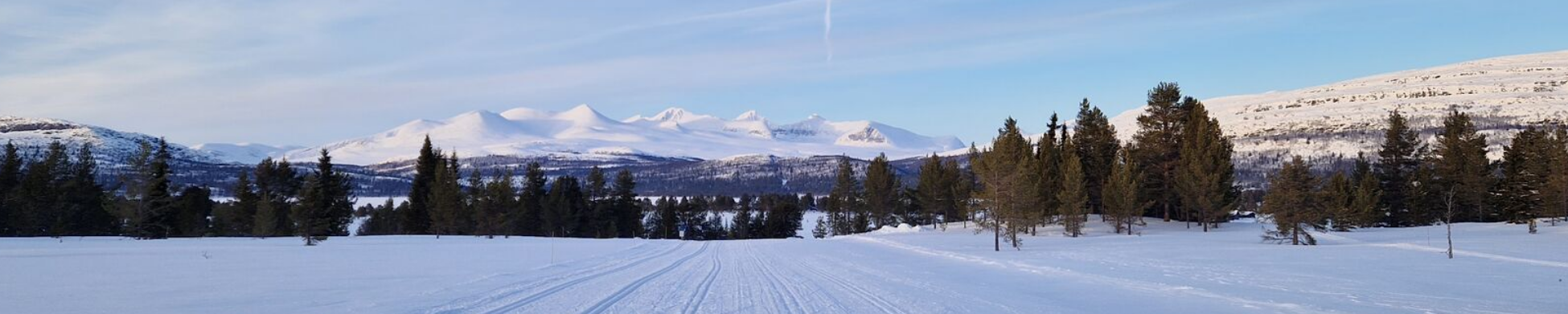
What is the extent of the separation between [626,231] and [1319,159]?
168 metres

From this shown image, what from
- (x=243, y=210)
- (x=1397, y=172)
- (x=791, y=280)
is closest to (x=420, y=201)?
(x=243, y=210)

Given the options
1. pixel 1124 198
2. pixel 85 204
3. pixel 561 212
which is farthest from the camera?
pixel 561 212

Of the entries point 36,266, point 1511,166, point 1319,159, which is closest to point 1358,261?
point 36,266

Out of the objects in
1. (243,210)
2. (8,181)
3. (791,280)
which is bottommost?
(791,280)

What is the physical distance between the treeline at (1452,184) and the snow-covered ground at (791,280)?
1274cm

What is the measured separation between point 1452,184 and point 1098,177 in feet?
68.5

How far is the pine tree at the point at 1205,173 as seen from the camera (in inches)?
2003

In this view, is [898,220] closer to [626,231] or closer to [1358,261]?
[626,231]

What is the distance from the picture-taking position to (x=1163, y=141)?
57531 mm

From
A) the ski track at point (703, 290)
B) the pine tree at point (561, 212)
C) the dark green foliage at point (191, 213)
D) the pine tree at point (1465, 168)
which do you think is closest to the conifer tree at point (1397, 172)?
the pine tree at point (1465, 168)

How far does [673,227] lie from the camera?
287 ft

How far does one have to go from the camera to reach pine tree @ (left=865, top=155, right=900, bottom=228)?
76812mm

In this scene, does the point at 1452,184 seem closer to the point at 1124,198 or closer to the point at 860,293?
the point at 1124,198

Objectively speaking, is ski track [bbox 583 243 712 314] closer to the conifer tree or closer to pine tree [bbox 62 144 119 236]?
pine tree [bbox 62 144 119 236]
